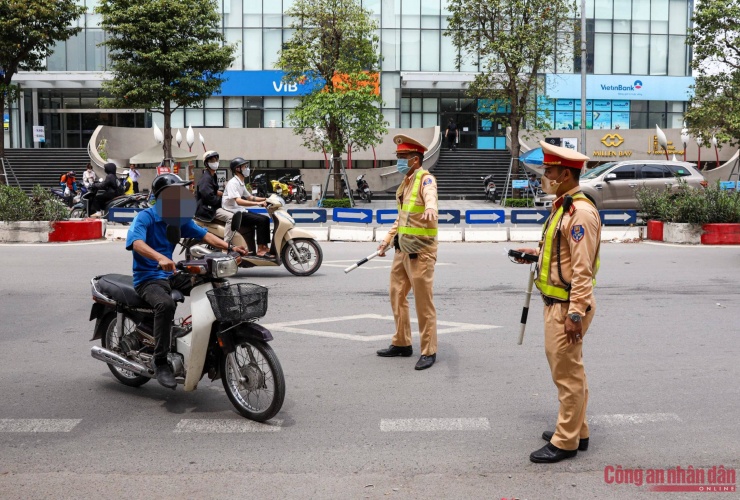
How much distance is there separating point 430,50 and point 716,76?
18620 millimetres

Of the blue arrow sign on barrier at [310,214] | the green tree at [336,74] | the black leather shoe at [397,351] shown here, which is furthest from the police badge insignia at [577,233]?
the green tree at [336,74]

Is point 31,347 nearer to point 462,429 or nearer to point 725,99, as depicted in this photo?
point 462,429

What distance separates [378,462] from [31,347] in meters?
4.44

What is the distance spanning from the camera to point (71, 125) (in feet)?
171

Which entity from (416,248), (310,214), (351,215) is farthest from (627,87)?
(416,248)

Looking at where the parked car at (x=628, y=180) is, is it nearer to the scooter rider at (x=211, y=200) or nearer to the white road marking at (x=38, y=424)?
the scooter rider at (x=211, y=200)

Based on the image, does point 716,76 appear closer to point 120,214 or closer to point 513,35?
point 513,35

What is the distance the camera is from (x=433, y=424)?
17.7ft

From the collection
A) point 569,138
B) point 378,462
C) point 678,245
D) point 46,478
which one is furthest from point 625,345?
point 569,138

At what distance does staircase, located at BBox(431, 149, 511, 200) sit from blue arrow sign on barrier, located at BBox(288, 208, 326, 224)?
16785 mm

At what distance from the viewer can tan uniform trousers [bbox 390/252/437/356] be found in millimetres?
6848

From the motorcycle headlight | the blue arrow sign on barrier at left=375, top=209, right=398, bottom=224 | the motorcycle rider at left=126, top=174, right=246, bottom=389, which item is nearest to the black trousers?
the motorcycle rider at left=126, top=174, right=246, bottom=389

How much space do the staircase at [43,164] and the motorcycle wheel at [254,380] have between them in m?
37.4

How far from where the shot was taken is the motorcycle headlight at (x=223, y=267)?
209 inches
